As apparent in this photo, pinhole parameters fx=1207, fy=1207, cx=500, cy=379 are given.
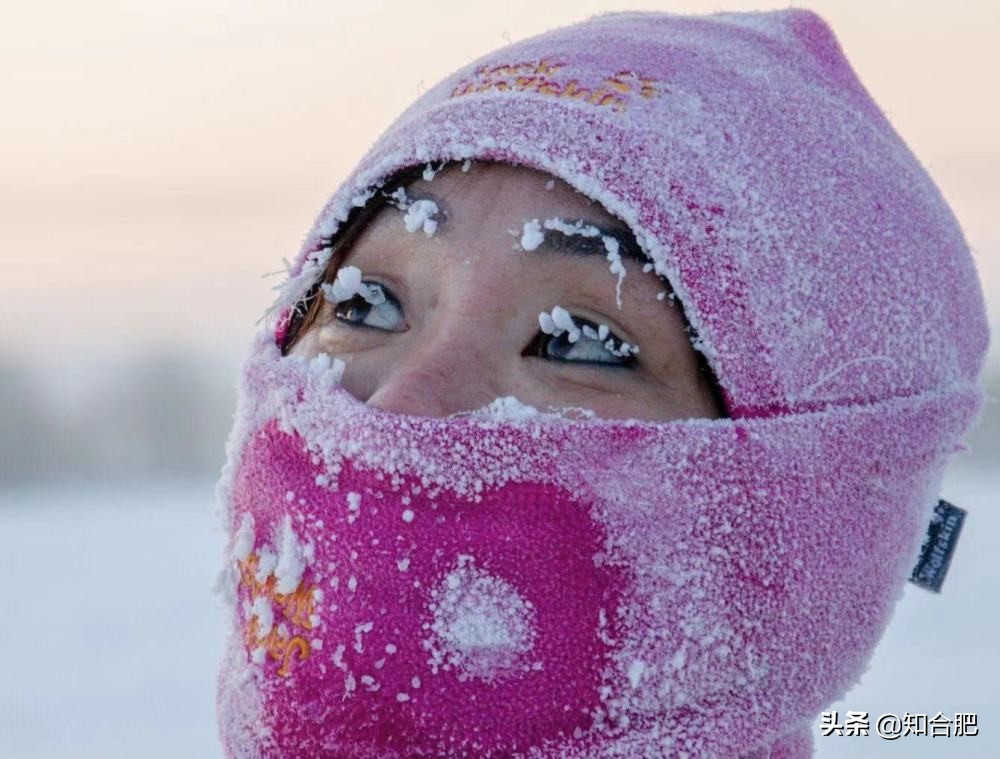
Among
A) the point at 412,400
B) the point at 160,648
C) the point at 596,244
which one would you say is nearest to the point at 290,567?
the point at 412,400

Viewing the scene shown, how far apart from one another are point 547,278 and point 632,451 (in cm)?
21

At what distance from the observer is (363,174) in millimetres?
1358

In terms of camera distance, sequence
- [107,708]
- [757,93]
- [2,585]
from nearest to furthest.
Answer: [757,93] → [107,708] → [2,585]

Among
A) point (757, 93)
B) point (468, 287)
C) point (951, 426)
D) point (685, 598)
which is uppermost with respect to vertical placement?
point (757, 93)

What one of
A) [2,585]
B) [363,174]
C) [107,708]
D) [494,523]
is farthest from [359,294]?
[2,585]

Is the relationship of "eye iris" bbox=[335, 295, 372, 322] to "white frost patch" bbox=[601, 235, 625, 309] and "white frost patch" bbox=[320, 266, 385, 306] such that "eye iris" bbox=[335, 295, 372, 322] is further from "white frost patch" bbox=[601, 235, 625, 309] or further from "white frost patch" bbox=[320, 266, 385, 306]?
"white frost patch" bbox=[601, 235, 625, 309]

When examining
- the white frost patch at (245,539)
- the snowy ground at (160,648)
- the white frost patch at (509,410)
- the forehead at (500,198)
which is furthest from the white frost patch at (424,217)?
the snowy ground at (160,648)

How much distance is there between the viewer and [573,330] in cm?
120

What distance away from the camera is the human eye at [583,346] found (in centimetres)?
121

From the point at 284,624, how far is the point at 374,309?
15.4 inches

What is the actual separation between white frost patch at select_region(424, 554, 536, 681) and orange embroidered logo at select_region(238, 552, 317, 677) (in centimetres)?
12

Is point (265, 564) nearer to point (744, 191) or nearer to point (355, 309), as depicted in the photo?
point (355, 309)

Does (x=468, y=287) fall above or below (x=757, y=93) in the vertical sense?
below

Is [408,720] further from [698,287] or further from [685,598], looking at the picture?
[698,287]
